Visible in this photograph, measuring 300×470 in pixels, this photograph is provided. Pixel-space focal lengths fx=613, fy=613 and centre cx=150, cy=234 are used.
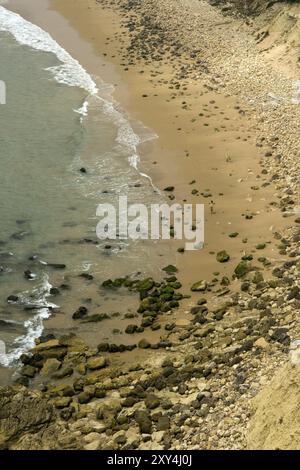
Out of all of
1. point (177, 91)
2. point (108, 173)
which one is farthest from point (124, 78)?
point (108, 173)

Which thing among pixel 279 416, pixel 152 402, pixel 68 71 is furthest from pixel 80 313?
pixel 68 71

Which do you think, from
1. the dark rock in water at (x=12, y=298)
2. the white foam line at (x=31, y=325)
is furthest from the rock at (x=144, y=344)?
the dark rock in water at (x=12, y=298)

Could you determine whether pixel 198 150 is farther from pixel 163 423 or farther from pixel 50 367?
pixel 163 423

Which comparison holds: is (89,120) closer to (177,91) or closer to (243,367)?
(177,91)

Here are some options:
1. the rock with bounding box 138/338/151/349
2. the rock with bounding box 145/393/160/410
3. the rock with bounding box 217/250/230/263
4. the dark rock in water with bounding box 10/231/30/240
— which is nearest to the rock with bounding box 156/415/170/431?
the rock with bounding box 145/393/160/410

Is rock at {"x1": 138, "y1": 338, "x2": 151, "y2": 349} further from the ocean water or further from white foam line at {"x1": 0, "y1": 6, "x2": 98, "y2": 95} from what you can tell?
white foam line at {"x1": 0, "y1": 6, "x2": 98, "y2": 95}

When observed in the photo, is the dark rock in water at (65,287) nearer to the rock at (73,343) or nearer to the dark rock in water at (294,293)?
the rock at (73,343)

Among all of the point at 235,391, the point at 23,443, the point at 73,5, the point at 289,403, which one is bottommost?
the point at 23,443
